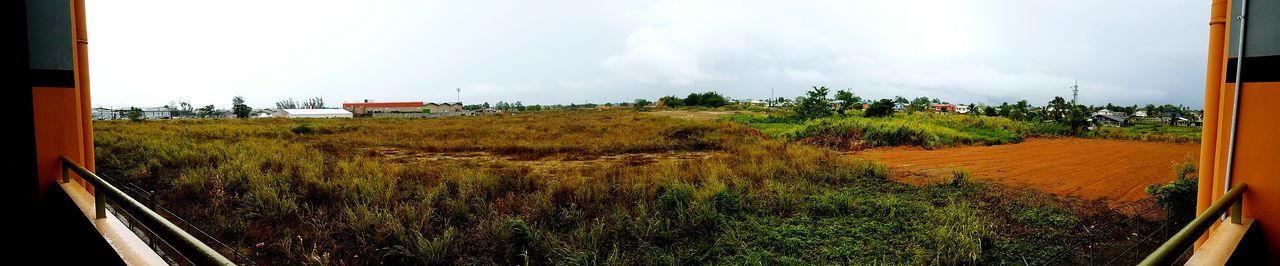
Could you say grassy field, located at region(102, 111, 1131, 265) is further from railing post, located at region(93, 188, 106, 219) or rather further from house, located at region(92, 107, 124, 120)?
house, located at region(92, 107, 124, 120)

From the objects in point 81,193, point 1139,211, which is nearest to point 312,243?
point 81,193

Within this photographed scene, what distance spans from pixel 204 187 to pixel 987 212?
7983 mm

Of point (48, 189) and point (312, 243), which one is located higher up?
point (48, 189)

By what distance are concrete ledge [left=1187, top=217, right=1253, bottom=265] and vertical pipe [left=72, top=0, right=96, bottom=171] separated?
6.63 m

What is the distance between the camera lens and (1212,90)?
2.65 m

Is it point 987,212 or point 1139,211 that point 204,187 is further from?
point 1139,211

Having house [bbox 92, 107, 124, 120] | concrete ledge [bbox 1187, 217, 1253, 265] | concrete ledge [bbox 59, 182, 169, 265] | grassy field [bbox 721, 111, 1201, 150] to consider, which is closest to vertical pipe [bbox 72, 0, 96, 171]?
concrete ledge [bbox 59, 182, 169, 265]

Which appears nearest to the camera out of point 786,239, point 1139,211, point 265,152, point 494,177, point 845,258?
point 845,258

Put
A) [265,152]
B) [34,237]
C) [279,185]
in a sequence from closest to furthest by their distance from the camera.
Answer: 1. [34,237]
2. [279,185]
3. [265,152]

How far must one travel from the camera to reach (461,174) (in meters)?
6.44

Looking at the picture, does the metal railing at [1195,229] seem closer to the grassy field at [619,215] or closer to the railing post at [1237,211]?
the railing post at [1237,211]

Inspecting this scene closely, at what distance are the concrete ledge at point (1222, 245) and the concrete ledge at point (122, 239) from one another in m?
3.86

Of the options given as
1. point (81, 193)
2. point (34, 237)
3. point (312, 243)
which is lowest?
point (312, 243)

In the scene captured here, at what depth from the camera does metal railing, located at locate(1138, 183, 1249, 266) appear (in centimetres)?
137
